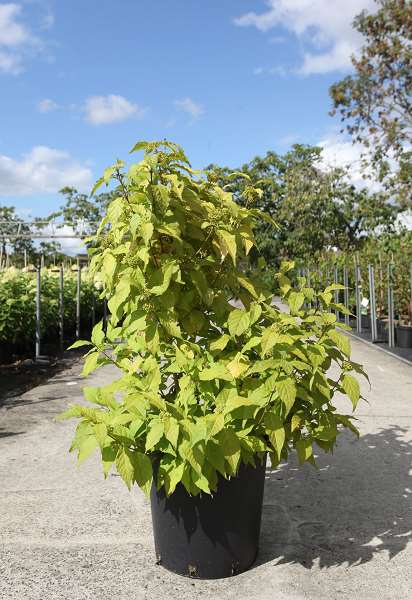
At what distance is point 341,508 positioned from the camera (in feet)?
10.7

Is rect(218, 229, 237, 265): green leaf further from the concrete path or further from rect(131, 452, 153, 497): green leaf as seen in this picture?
the concrete path

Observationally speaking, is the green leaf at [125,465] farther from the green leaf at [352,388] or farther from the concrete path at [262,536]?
the green leaf at [352,388]

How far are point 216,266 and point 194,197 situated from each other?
1.08ft

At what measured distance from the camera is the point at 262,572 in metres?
2.55

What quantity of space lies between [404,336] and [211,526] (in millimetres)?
8511

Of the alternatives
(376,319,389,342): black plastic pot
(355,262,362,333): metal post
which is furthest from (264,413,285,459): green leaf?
(355,262,362,333): metal post

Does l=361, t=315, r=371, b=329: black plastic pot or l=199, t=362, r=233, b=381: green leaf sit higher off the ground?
l=199, t=362, r=233, b=381: green leaf

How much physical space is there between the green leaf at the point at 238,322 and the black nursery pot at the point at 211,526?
2.00ft

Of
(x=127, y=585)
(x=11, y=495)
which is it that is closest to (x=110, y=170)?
(x=127, y=585)

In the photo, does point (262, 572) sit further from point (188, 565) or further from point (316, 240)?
point (316, 240)

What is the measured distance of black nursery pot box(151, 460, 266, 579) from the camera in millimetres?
2416

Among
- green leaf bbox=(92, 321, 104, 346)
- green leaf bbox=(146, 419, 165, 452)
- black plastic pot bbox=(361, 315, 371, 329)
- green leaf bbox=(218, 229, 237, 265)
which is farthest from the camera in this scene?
black plastic pot bbox=(361, 315, 371, 329)

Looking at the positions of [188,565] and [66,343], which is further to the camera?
[66,343]

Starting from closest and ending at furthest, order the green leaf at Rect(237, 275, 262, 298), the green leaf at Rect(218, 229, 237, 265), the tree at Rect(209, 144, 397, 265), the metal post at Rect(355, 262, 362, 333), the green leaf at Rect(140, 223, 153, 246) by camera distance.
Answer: the green leaf at Rect(140, 223, 153, 246)
the green leaf at Rect(218, 229, 237, 265)
the green leaf at Rect(237, 275, 262, 298)
the metal post at Rect(355, 262, 362, 333)
the tree at Rect(209, 144, 397, 265)
